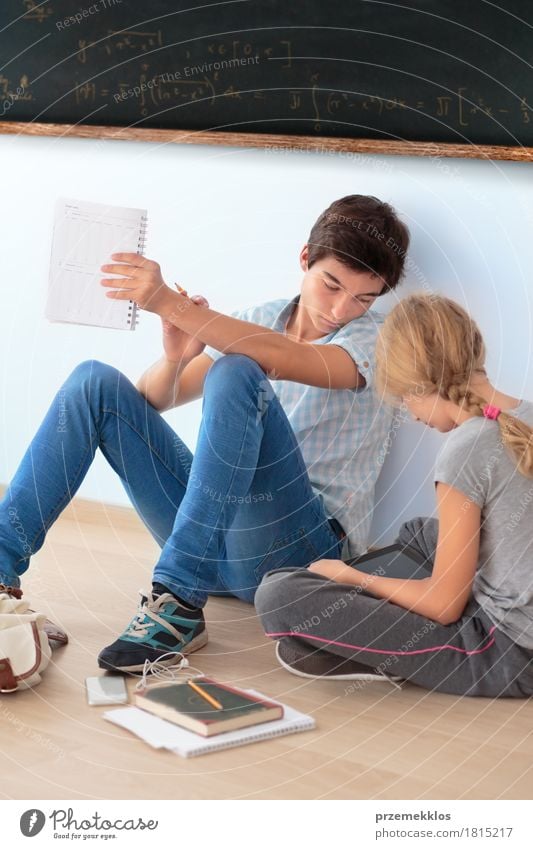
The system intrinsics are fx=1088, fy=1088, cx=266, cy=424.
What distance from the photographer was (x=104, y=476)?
2.69 metres

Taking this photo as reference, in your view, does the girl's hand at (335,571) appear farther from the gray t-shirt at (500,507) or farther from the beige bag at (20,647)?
the beige bag at (20,647)

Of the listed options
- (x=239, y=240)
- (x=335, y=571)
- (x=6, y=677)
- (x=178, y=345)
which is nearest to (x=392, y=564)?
(x=335, y=571)

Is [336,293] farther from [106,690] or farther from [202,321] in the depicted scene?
[106,690]

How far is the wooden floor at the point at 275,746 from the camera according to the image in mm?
1317

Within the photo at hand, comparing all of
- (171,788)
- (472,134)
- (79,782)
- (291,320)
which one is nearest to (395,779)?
(171,788)

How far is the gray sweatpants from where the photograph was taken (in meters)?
1.61

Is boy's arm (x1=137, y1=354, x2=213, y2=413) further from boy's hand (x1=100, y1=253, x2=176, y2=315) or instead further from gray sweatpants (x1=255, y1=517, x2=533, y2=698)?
gray sweatpants (x1=255, y1=517, x2=533, y2=698)

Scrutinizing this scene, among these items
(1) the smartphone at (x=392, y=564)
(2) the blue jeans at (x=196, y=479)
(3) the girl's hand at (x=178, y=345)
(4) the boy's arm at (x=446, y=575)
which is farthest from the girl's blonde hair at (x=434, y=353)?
Result: (3) the girl's hand at (x=178, y=345)

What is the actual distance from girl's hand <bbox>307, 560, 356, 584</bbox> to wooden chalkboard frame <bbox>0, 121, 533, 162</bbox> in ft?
2.85

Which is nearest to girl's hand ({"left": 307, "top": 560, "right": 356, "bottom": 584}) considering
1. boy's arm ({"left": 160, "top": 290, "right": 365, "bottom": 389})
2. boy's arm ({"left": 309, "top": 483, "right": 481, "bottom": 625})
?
boy's arm ({"left": 309, "top": 483, "right": 481, "bottom": 625})

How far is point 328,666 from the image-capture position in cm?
168

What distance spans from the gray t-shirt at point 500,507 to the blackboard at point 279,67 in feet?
2.45

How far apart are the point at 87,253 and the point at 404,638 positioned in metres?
0.81
